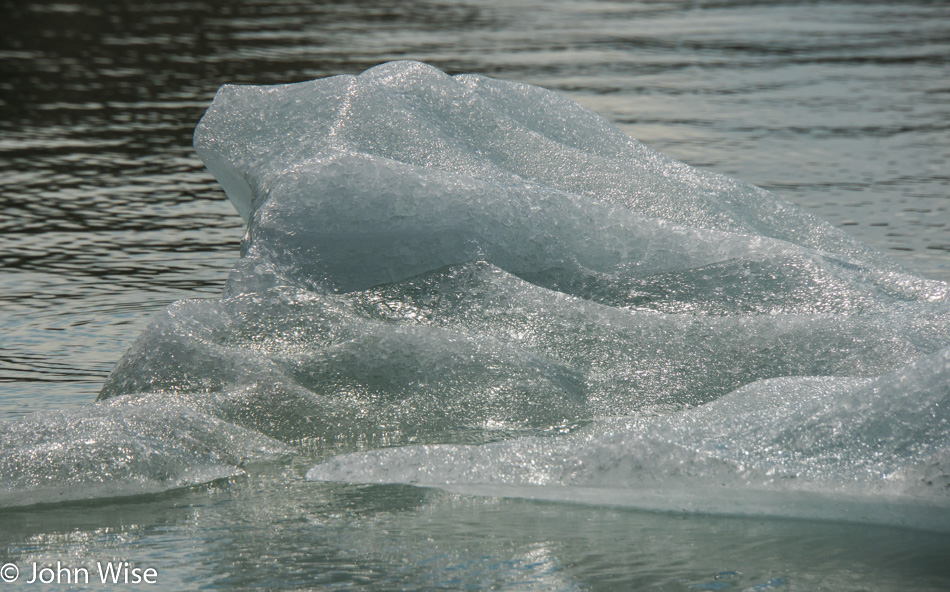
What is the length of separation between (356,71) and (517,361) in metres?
8.32

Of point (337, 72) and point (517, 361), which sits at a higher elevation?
point (517, 361)

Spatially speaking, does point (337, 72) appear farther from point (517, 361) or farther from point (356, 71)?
point (517, 361)

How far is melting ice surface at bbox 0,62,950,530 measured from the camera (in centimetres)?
256

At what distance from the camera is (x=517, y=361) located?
3.19 m

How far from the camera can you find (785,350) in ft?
10.6

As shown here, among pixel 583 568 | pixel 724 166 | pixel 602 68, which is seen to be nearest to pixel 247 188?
pixel 583 568

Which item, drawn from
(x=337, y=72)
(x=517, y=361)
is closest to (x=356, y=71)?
(x=337, y=72)

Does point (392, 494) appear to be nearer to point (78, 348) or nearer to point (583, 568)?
point (583, 568)

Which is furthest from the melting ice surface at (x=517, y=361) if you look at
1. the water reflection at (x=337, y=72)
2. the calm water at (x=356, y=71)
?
the water reflection at (x=337, y=72)

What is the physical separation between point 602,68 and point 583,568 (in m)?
10.0

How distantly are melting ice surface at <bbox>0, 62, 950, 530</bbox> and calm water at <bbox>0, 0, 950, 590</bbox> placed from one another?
0.11m

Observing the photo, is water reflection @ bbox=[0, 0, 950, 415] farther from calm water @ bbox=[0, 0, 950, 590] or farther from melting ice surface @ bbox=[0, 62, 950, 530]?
melting ice surface @ bbox=[0, 62, 950, 530]

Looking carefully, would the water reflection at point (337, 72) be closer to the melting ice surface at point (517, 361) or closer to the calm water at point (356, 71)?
Result: the calm water at point (356, 71)

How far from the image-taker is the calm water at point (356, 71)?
245cm
